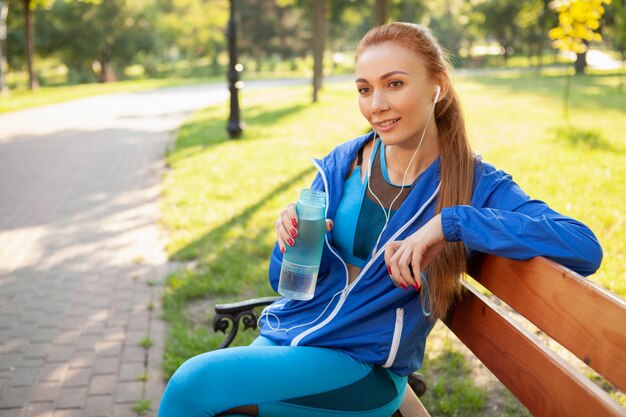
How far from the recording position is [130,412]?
3.59 meters

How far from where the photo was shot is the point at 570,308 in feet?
5.87

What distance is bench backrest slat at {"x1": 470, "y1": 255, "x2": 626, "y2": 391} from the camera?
1593 millimetres

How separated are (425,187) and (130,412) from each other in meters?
2.23

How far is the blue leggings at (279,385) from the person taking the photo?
2.09 m

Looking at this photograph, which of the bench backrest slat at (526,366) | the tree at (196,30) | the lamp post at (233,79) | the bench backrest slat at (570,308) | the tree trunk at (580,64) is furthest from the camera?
the tree at (196,30)

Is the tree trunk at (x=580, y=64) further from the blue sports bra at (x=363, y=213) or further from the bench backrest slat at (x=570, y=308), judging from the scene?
the bench backrest slat at (x=570, y=308)

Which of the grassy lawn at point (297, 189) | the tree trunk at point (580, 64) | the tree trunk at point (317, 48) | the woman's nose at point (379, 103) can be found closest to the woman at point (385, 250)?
the woman's nose at point (379, 103)

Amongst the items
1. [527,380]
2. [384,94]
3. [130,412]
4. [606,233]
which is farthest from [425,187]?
[606,233]

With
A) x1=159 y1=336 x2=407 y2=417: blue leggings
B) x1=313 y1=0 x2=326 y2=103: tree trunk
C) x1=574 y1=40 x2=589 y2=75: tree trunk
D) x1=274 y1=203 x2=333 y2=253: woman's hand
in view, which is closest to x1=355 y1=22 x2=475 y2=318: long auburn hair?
x1=159 y1=336 x2=407 y2=417: blue leggings

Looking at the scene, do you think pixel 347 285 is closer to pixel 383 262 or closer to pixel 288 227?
pixel 383 262

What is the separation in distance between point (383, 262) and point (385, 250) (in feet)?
0.39

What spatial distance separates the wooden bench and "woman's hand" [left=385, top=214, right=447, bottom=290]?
0.81 feet

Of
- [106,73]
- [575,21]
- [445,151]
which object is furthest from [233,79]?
[106,73]

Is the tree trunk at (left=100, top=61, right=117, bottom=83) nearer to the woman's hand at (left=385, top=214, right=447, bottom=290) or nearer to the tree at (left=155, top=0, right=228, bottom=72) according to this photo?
the tree at (left=155, top=0, right=228, bottom=72)
